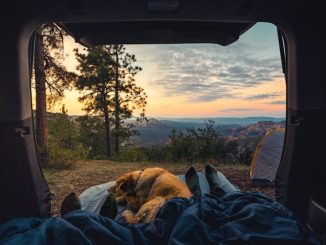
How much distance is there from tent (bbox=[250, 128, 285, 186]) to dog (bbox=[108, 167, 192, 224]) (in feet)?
12.1

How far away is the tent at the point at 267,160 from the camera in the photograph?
798 centimetres

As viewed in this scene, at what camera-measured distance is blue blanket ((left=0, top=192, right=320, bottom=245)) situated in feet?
6.15

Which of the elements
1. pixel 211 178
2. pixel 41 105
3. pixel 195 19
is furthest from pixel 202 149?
pixel 195 19

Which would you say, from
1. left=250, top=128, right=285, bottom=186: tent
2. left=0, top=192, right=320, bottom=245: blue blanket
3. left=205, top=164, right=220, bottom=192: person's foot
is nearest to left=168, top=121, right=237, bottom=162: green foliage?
left=250, top=128, right=285, bottom=186: tent

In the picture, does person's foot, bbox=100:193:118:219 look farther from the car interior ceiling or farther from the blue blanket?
the blue blanket

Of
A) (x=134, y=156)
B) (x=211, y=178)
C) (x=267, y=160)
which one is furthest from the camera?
(x=134, y=156)

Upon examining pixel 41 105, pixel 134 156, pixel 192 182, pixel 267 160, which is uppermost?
pixel 41 105

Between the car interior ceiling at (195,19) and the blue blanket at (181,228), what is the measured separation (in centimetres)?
65

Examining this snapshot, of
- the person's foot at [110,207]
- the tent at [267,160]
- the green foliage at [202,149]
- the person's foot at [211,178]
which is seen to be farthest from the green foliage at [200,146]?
the person's foot at [110,207]

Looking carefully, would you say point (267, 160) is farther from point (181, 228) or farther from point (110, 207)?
point (181, 228)

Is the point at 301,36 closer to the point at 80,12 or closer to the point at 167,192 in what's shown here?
the point at 80,12

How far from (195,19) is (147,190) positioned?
271 cm

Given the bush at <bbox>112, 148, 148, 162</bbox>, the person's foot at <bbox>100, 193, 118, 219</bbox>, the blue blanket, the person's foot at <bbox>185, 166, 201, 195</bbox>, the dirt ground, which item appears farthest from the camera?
the bush at <bbox>112, 148, 148, 162</bbox>

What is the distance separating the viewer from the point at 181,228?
6.45 ft
